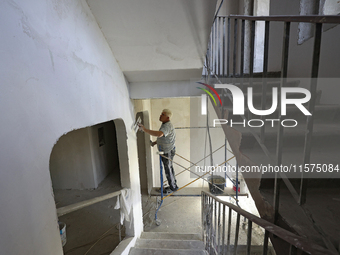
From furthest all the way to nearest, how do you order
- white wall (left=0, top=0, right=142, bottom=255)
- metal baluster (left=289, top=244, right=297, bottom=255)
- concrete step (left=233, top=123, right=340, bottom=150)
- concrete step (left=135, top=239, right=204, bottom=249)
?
concrete step (left=135, top=239, right=204, bottom=249) < concrete step (left=233, top=123, right=340, bottom=150) < white wall (left=0, top=0, right=142, bottom=255) < metal baluster (left=289, top=244, right=297, bottom=255)

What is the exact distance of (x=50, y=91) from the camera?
4.24 ft

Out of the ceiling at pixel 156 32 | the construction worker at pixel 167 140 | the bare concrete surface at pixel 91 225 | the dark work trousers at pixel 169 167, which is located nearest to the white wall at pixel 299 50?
the ceiling at pixel 156 32

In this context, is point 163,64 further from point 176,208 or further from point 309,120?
point 176,208

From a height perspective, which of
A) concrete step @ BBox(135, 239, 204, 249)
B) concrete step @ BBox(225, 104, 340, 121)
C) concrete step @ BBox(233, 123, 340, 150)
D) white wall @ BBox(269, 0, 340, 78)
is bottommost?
concrete step @ BBox(135, 239, 204, 249)

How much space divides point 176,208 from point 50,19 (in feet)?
16.0

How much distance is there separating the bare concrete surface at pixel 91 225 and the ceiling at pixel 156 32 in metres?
3.00

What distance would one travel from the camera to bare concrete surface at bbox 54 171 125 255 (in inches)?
129

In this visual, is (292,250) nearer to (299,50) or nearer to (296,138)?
(296,138)

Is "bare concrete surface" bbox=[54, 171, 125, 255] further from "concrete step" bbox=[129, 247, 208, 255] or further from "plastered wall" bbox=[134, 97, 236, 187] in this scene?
"plastered wall" bbox=[134, 97, 236, 187]

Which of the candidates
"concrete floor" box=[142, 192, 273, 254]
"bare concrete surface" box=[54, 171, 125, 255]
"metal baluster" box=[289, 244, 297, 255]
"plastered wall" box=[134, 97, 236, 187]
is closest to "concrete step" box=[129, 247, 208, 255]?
"bare concrete surface" box=[54, 171, 125, 255]

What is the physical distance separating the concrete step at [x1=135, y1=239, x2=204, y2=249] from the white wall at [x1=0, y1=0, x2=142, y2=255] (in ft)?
7.59

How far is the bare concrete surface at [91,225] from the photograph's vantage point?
3271 mm

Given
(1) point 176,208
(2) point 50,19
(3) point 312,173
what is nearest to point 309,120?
(3) point 312,173

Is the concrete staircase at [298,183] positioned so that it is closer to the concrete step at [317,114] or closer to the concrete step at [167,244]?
the concrete step at [317,114]
